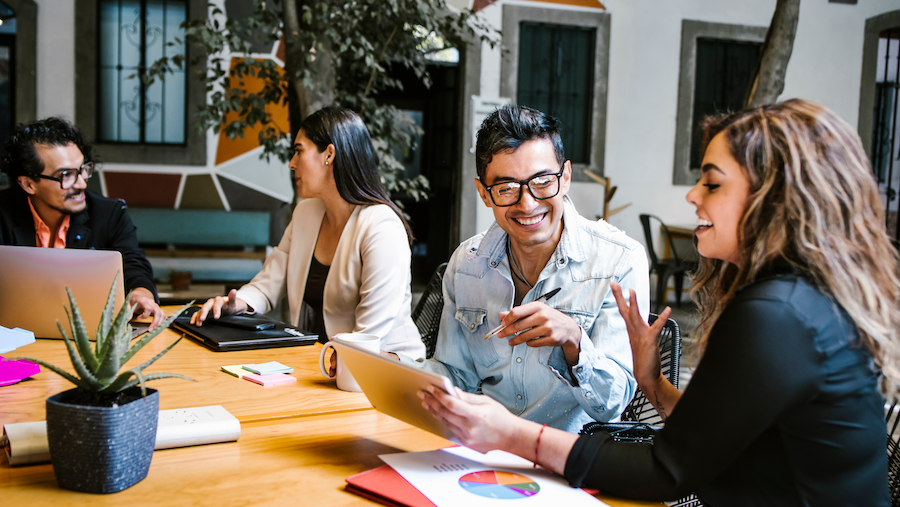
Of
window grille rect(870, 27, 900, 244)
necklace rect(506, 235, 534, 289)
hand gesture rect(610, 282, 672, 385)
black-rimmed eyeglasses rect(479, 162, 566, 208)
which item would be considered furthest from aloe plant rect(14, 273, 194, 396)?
window grille rect(870, 27, 900, 244)

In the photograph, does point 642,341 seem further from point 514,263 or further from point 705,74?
point 705,74

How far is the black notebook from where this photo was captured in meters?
1.98

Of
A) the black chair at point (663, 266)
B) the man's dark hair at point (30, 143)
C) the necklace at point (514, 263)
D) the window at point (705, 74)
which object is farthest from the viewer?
the window at point (705, 74)

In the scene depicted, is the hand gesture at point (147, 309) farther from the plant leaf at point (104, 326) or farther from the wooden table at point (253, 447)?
the plant leaf at point (104, 326)

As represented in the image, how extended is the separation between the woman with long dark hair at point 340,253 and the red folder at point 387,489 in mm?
1190

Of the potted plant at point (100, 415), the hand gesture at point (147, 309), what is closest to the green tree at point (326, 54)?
the hand gesture at point (147, 309)

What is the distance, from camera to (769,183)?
100 centimetres

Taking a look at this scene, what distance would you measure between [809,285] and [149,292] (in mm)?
2289

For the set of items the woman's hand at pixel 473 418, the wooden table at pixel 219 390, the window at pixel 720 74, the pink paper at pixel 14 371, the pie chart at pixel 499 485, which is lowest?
the wooden table at pixel 219 390

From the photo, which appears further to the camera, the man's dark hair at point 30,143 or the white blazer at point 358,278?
the man's dark hair at point 30,143

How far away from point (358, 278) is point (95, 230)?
121cm

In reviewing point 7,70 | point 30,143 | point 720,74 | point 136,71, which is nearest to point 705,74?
point 720,74

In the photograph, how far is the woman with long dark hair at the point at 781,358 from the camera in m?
0.92

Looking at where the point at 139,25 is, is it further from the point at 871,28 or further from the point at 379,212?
the point at 871,28
